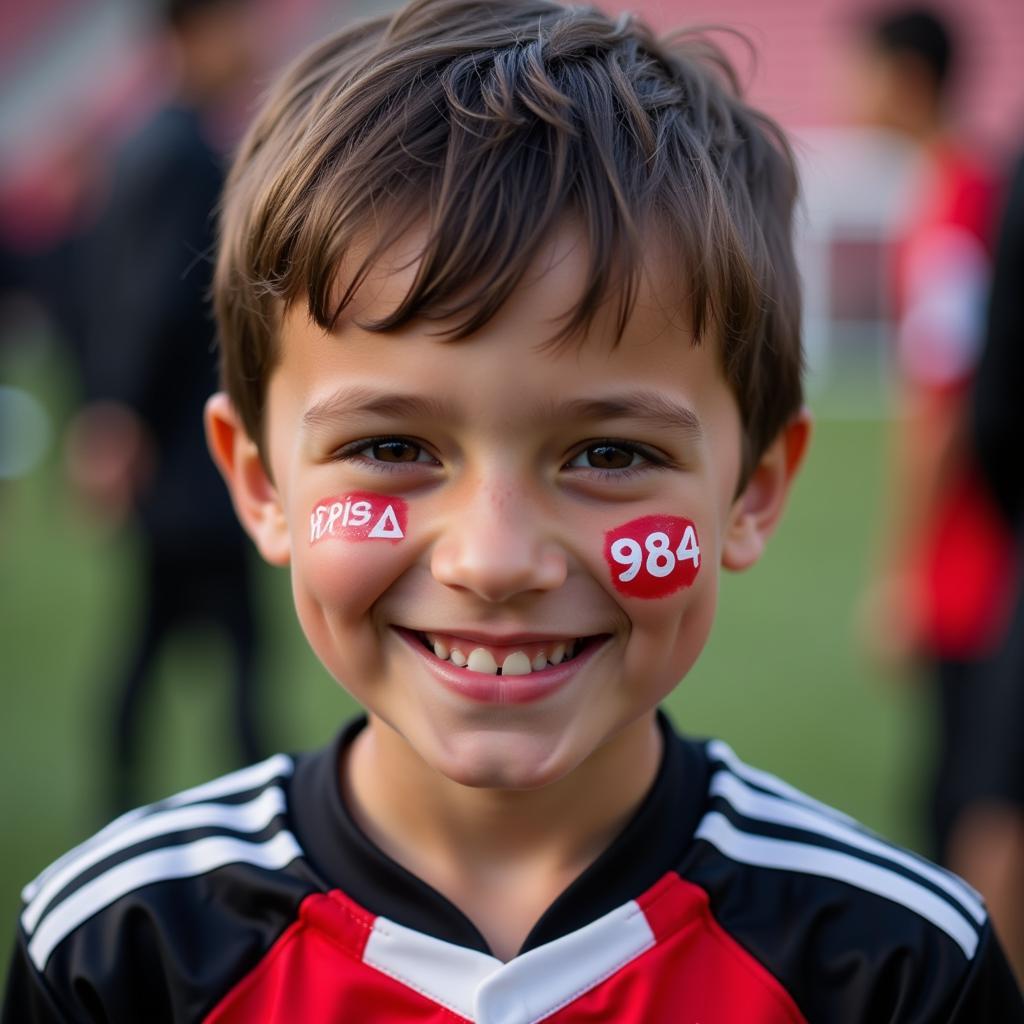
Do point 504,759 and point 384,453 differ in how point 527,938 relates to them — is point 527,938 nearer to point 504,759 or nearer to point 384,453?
point 504,759

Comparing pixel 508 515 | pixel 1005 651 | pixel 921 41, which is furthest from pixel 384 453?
pixel 921 41

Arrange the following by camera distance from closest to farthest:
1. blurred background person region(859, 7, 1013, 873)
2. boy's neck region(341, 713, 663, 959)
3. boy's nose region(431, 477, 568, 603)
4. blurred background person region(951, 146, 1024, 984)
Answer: boy's nose region(431, 477, 568, 603), boy's neck region(341, 713, 663, 959), blurred background person region(951, 146, 1024, 984), blurred background person region(859, 7, 1013, 873)

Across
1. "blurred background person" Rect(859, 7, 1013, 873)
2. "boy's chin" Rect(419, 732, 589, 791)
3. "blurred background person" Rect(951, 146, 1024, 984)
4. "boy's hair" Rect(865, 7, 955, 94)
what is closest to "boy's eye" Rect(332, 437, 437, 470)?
"boy's chin" Rect(419, 732, 589, 791)

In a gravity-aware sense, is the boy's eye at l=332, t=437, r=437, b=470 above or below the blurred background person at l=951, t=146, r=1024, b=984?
above

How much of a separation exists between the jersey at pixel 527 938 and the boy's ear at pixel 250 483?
0.98ft

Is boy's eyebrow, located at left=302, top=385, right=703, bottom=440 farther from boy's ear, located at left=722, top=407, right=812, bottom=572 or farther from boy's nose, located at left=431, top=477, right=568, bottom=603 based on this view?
boy's ear, located at left=722, top=407, right=812, bottom=572

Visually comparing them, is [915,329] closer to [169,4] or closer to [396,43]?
[169,4]

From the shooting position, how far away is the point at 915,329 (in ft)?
12.6

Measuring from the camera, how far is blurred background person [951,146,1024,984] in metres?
2.49

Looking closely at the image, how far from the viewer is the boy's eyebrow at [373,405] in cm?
134

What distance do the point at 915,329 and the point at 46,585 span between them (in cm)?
477

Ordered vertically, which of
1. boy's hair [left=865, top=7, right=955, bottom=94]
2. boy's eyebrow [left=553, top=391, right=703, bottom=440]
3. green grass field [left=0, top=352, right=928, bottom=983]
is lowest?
green grass field [left=0, top=352, right=928, bottom=983]

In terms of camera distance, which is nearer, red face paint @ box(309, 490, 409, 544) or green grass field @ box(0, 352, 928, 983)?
red face paint @ box(309, 490, 409, 544)

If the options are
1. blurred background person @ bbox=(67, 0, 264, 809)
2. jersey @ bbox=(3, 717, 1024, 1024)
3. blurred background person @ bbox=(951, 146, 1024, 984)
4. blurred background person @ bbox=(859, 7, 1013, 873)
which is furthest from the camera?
blurred background person @ bbox=(67, 0, 264, 809)
